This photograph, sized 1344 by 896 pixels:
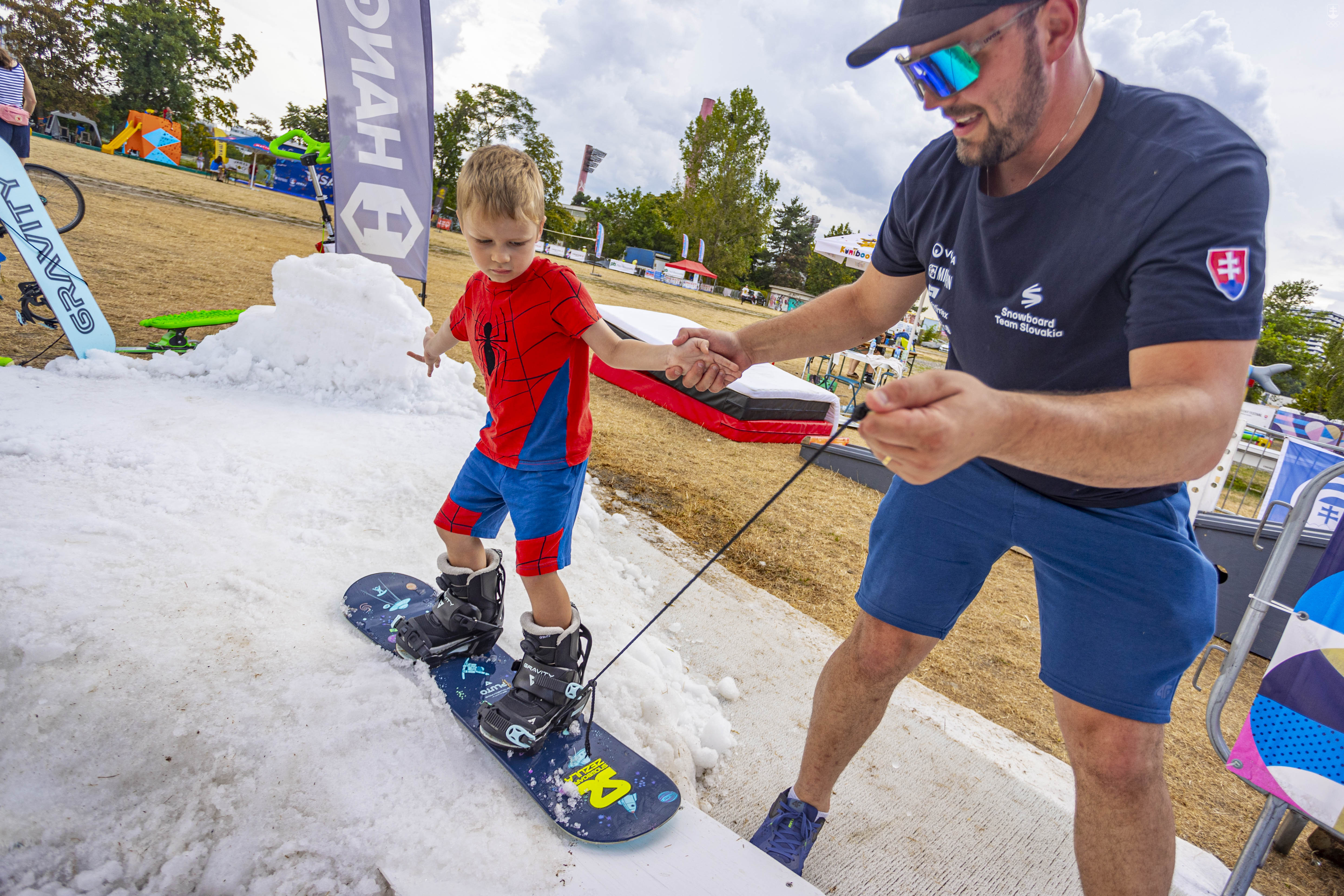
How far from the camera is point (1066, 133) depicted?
4.27 ft

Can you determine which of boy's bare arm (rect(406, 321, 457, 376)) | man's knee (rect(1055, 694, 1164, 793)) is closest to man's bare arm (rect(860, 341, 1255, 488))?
man's knee (rect(1055, 694, 1164, 793))

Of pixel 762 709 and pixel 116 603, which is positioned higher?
pixel 116 603

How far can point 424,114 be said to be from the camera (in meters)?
5.05

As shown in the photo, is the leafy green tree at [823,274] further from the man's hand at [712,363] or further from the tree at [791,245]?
the man's hand at [712,363]

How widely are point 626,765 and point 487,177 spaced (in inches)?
66.4

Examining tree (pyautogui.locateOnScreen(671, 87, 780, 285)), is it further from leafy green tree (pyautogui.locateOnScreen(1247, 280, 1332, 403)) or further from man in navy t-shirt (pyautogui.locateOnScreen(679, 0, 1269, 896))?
man in navy t-shirt (pyautogui.locateOnScreen(679, 0, 1269, 896))

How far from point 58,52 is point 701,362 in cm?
5018

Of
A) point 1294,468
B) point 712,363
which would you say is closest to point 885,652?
point 712,363

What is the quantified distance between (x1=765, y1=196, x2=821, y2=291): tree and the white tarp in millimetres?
51141

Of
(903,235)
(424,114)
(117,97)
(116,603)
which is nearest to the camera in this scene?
(903,235)

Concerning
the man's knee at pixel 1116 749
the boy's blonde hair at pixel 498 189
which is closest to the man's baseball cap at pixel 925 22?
the boy's blonde hair at pixel 498 189

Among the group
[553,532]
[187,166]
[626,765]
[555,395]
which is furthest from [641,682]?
[187,166]

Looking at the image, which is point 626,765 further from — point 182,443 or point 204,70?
point 204,70

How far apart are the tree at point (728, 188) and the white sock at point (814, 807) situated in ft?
→ 127
